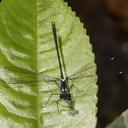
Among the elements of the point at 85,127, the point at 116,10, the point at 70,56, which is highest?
the point at 116,10

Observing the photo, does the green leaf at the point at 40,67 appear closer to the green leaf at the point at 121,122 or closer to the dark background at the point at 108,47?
the green leaf at the point at 121,122

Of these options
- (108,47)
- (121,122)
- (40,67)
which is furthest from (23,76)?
(108,47)

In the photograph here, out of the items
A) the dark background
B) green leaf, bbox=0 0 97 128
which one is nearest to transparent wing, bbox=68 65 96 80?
green leaf, bbox=0 0 97 128

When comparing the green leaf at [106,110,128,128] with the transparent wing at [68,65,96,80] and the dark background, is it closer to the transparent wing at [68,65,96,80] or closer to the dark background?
the transparent wing at [68,65,96,80]

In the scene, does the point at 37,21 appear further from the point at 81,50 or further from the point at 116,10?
the point at 116,10

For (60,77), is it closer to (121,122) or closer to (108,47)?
(121,122)

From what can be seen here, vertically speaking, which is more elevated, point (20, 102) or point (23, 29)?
point (23, 29)

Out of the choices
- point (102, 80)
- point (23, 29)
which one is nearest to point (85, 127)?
point (23, 29)
